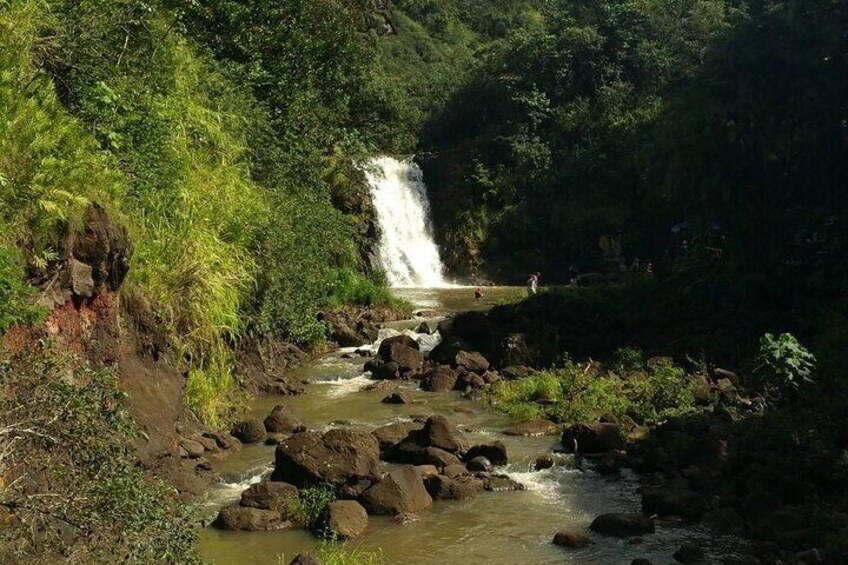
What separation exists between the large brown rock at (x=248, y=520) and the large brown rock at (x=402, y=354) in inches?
401

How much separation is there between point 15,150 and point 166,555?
514cm

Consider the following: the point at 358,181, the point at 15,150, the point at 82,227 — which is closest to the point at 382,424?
the point at 82,227

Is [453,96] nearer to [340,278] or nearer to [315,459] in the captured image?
[340,278]

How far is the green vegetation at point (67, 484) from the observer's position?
5.54 m

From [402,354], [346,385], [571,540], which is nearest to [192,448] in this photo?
[571,540]

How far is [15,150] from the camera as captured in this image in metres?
9.06

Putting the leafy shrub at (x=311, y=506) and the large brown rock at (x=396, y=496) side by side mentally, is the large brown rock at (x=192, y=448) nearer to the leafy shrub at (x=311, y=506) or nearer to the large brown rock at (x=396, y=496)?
the leafy shrub at (x=311, y=506)

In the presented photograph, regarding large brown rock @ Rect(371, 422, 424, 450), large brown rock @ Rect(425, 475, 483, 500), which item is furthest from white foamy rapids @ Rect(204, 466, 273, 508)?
large brown rock @ Rect(425, 475, 483, 500)

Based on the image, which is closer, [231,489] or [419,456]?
[231,489]

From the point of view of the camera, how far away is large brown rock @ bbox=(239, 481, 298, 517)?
10.8 m

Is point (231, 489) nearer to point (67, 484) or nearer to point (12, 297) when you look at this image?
point (12, 297)

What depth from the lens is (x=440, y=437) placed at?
13664 mm

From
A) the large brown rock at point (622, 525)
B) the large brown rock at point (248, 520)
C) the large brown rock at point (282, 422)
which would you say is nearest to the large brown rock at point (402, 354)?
the large brown rock at point (282, 422)

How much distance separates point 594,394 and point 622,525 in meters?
6.94
